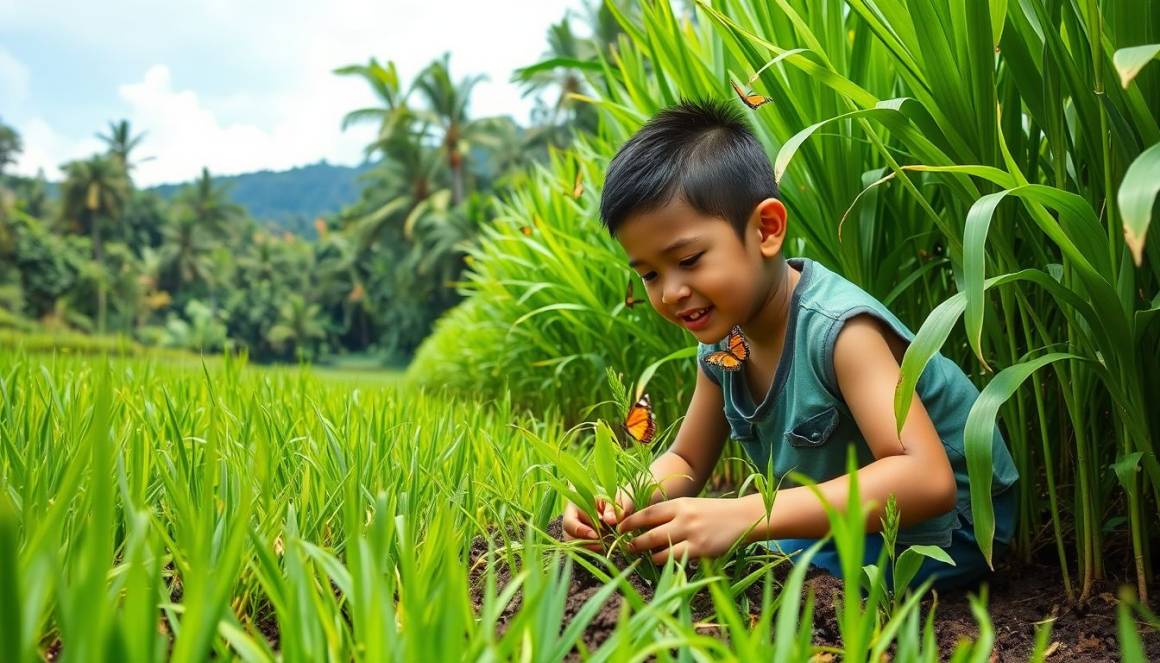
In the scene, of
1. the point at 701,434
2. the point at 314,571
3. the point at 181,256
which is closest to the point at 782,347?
the point at 701,434

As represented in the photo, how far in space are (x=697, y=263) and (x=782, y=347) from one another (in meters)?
0.23

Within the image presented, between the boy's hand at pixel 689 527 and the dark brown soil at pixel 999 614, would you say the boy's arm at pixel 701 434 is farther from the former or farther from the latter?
the boy's hand at pixel 689 527

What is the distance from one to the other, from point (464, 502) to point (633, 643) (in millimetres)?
561

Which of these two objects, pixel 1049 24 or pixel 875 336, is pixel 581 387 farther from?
pixel 1049 24

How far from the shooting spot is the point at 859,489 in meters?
0.93

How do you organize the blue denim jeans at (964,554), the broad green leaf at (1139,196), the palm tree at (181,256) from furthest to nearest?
the palm tree at (181,256), the blue denim jeans at (964,554), the broad green leaf at (1139,196)

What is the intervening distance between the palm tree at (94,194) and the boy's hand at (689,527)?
163 feet

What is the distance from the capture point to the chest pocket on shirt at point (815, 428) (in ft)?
3.98

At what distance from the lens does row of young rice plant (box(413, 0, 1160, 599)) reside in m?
0.90

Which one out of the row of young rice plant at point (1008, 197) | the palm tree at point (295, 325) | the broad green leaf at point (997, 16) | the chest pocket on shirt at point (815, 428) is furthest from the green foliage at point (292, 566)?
the palm tree at point (295, 325)

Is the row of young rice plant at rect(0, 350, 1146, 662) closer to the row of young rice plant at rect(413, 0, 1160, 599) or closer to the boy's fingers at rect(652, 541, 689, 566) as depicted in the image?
Result: the boy's fingers at rect(652, 541, 689, 566)

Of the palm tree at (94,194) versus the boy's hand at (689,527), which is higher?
the palm tree at (94,194)

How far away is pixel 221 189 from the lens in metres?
54.3

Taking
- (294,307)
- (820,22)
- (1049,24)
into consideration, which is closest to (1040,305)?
(1049,24)
